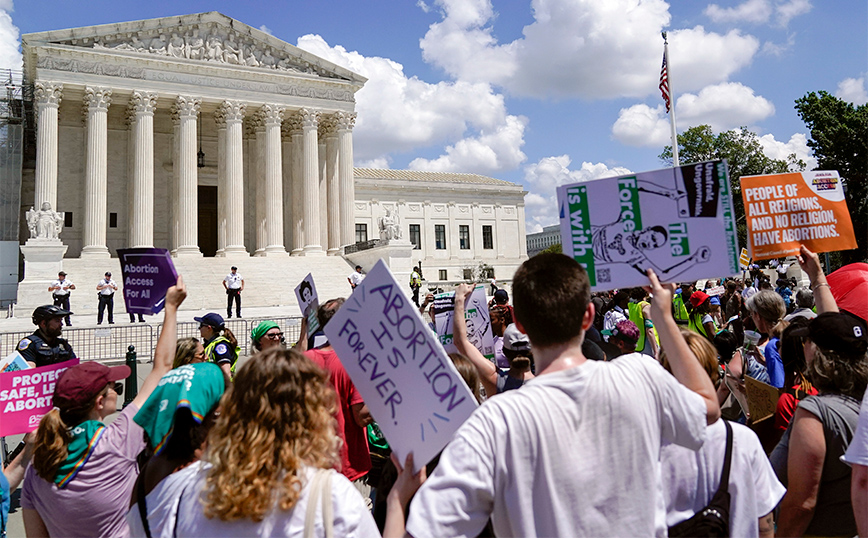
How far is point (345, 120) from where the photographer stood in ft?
124

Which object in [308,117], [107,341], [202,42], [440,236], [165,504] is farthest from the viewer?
[440,236]

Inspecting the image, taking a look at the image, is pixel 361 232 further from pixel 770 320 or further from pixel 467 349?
pixel 467 349

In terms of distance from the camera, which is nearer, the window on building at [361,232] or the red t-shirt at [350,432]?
the red t-shirt at [350,432]

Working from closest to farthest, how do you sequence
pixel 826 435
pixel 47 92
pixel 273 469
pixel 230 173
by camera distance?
pixel 273 469, pixel 826 435, pixel 47 92, pixel 230 173

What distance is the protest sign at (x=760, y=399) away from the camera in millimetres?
3770

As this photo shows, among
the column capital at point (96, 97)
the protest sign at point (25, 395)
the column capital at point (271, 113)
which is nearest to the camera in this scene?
the protest sign at point (25, 395)

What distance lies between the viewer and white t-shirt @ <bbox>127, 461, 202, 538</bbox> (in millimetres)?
2164

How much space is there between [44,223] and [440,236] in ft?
108

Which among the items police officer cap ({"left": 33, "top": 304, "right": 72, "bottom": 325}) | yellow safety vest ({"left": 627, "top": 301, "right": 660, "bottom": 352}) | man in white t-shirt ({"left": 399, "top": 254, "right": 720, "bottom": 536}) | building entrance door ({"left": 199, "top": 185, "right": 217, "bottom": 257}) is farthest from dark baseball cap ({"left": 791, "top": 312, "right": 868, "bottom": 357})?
building entrance door ({"left": 199, "top": 185, "right": 217, "bottom": 257})

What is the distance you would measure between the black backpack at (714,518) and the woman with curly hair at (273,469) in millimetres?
1294

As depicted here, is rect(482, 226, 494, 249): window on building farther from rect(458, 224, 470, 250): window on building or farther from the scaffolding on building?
the scaffolding on building

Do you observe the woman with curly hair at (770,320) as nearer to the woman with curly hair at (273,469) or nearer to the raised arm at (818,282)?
the raised arm at (818,282)

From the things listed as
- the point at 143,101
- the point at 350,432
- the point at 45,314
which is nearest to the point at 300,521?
the point at 350,432

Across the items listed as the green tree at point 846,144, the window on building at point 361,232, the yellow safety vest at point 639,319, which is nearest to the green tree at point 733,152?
the green tree at point 846,144
